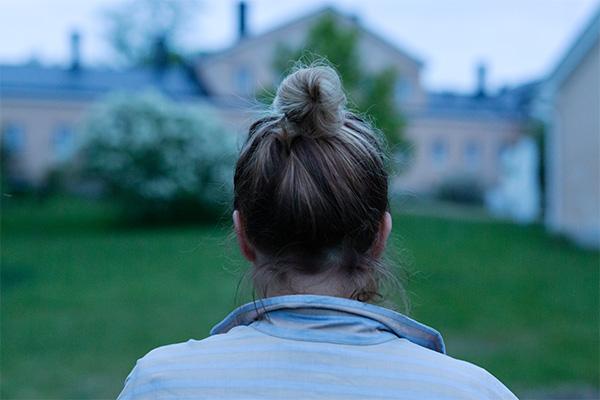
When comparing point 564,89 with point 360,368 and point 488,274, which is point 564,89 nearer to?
point 488,274

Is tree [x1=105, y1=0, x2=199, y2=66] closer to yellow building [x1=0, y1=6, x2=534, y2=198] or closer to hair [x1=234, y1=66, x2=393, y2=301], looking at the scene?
yellow building [x1=0, y1=6, x2=534, y2=198]

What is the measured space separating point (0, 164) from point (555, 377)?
32.1 meters

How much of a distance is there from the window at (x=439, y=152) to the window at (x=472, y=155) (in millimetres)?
1177

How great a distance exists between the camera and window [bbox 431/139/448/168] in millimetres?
47750

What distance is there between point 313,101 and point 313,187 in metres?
0.19

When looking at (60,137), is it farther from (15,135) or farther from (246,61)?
(246,61)

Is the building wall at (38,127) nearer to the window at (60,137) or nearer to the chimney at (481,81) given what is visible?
the window at (60,137)

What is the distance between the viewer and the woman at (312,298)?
149 centimetres

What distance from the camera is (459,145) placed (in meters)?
47.8

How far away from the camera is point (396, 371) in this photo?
1.50 meters

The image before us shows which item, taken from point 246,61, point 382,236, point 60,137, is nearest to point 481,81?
point 246,61

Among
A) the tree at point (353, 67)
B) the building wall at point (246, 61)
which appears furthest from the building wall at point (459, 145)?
the tree at point (353, 67)

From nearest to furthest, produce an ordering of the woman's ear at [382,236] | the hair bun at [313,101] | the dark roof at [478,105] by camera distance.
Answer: the hair bun at [313,101] → the woman's ear at [382,236] → the dark roof at [478,105]

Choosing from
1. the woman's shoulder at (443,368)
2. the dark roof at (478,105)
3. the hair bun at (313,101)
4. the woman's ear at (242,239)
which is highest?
the hair bun at (313,101)
